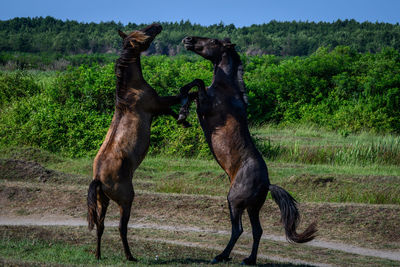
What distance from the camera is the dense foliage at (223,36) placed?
2953 inches

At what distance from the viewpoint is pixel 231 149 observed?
7715mm

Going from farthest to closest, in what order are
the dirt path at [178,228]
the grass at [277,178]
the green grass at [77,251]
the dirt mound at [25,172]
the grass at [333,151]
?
1. the grass at [333,151]
2. the dirt mound at [25,172]
3. the grass at [277,178]
4. the dirt path at [178,228]
5. the green grass at [77,251]

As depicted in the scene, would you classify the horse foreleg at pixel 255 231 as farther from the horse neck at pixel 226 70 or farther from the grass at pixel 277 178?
the grass at pixel 277 178

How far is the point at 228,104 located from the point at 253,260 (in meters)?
2.05

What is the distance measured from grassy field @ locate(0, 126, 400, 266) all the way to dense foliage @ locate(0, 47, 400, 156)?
129cm

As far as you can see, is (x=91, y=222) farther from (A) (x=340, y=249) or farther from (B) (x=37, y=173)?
(B) (x=37, y=173)

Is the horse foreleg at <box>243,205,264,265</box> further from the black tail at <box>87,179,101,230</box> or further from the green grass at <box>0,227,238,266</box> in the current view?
the black tail at <box>87,179,101,230</box>

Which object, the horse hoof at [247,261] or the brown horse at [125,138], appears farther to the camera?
the horse hoof at [247,261]

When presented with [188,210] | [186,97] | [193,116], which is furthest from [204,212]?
[193,116]

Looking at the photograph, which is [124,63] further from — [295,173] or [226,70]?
[295,173]

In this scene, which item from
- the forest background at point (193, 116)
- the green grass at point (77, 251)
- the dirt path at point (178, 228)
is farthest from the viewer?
the forest background at point (193, 116)

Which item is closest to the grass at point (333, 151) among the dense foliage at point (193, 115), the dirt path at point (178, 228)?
the dense foliage at point (193, 115)

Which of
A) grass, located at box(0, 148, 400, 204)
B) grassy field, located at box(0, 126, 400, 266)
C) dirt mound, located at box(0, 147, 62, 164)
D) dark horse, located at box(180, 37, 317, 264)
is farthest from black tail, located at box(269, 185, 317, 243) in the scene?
dirt mound, located at box(0, 147, 62, 164)

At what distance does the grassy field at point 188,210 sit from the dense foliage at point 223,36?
182 ft
